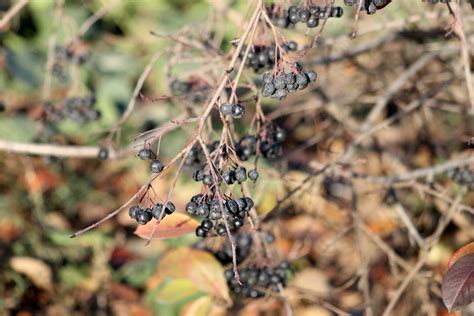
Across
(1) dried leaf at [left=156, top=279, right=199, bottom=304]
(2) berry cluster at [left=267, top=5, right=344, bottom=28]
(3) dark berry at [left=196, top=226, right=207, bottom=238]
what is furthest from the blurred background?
(3) dark berry at [left=196, top=226, right=207, bottom=238]

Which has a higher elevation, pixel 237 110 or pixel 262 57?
Answer: pixel 237 110

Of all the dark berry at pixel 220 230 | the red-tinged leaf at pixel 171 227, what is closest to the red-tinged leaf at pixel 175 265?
the red-tinged leaf at pixel 171 227

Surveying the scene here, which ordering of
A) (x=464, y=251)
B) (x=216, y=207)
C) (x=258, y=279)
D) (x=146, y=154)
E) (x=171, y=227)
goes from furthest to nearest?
(x=258, y=279) → (x=171, y=227) → (x=464, y=251) → (x=146, y=154) → (x=216, y=207)

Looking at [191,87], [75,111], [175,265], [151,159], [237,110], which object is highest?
[237,110]

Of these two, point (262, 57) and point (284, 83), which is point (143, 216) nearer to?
point (284, 83)

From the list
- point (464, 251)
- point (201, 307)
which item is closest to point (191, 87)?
point (201, 307)

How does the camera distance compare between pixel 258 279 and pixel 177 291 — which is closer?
pixel 258 279
